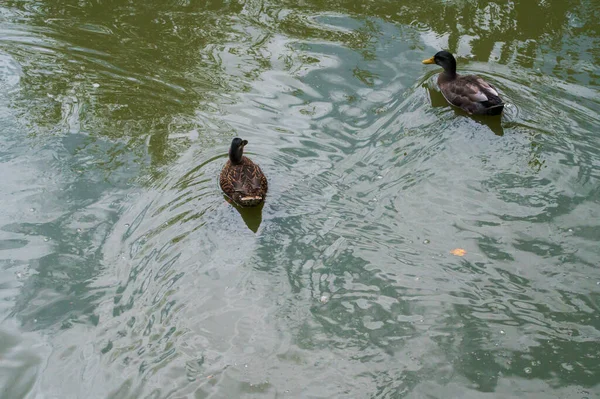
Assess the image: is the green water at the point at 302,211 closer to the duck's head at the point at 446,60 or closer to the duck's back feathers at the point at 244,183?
the duck's back feathers at the point at 244,183

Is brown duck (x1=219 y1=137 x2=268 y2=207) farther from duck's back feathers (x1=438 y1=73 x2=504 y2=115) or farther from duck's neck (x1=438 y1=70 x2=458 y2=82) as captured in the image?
duck's neck (x1=438 y1=70 x2=458 y2=82)

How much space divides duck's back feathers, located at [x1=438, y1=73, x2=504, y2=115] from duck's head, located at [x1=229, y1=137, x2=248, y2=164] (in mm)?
3026

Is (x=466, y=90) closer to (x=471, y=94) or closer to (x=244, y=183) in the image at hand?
(x=471, y=94)

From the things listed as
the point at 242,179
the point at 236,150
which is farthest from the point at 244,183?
the point at 236,150

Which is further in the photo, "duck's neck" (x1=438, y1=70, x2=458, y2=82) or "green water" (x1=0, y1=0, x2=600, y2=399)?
"duck's neck" (x1=438, y1=70, x2=458, y2=82)

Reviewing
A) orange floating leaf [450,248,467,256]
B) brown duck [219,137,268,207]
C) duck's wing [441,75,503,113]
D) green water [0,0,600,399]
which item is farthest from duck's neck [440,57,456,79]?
orange floating leaf [450,248,467,256]

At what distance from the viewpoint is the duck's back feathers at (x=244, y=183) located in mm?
6473

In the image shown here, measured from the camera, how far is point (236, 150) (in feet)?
22.2

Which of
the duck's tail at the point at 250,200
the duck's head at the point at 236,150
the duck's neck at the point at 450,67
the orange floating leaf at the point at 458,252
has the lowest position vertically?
the duck's tail at the point at 250,200

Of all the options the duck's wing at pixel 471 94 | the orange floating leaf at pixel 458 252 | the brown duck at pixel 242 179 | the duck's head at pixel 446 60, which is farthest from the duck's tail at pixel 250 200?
the duck's head at pixel 446 60

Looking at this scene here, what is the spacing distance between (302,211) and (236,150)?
1.05 metres

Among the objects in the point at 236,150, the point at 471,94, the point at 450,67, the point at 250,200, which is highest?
the point at 450,67

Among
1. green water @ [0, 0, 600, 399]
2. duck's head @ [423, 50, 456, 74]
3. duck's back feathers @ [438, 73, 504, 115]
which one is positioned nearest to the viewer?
green water @ [0, 0, 600, 399]

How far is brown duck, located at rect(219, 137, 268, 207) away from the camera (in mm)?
6477
